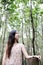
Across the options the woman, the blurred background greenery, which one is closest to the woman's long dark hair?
the woman

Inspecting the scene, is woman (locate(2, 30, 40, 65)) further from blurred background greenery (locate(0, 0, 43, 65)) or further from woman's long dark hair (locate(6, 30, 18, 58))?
blurred background greenery (locate(0, 0, 43, 65))

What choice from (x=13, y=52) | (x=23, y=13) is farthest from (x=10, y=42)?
(x=23, y=13)

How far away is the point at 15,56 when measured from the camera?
146 inches

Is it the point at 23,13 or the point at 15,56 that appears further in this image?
the point at 23,13

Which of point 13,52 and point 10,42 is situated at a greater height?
point 10,42

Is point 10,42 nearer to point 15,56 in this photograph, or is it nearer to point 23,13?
point 15,56

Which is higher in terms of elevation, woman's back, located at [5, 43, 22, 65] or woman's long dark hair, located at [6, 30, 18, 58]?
woman's long dark hair, located at [6, 30, 18, 58]

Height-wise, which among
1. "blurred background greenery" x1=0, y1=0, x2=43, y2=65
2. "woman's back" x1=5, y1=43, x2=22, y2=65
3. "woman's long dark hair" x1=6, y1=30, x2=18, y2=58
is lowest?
"blurred background greenery" x1=0, y1=0, x2=43, y2=65

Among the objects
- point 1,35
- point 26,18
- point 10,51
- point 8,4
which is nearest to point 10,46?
point 10,51

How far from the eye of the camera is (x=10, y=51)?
12.3 ft

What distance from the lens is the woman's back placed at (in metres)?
3.70

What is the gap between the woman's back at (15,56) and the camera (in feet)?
12.1

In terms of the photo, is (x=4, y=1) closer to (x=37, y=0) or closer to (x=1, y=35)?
(x=37, y=0)

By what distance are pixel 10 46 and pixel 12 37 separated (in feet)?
0.50
